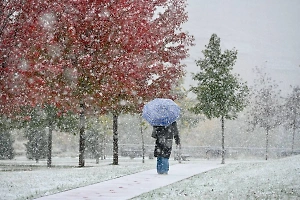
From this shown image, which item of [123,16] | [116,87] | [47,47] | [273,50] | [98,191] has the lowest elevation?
[98,191]

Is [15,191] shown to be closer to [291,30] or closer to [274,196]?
[274,196]

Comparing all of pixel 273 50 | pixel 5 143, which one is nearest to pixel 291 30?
pixel 273 50

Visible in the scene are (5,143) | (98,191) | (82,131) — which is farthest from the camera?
(5,143)

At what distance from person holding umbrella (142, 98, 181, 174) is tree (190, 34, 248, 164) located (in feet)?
38.9

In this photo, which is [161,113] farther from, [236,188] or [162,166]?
[236,188]

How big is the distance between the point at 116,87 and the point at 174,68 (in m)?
4.28

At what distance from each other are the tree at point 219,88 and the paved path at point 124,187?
434 inches

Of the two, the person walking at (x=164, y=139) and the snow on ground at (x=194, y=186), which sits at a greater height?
the person walking at (x=164, y=139)

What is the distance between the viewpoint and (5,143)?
38.7m

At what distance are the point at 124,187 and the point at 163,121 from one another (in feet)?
10.1

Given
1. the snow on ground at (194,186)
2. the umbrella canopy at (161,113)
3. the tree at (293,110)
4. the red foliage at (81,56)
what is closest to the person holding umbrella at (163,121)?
the umbrella canopy at (161,113)

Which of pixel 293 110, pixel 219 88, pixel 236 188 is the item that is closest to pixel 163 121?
pixel 236 188

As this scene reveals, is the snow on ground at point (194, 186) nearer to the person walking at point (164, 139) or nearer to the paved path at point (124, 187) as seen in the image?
the paved path at point (124, 187)

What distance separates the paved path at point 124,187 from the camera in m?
10.2
